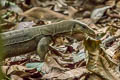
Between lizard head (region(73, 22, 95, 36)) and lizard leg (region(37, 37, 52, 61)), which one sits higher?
lizard head (region(73, 22, 95, 36))

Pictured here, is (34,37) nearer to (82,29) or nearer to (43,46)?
(43,46)

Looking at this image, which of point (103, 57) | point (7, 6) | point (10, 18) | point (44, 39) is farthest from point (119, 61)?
point (7, 6)

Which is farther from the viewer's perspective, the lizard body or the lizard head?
the lizard head

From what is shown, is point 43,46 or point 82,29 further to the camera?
point 82,29

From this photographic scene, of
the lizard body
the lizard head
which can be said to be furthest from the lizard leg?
the lizard head

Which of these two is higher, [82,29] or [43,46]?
[82,29]

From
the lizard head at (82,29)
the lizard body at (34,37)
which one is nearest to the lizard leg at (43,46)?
the lizard body at (34,37)

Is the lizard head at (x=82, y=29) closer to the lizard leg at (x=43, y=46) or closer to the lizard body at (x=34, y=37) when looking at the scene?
the lizard body at (x=34, y=37)

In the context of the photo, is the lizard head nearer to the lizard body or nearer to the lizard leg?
the lizard body

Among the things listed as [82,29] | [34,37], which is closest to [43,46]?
[34,37]
